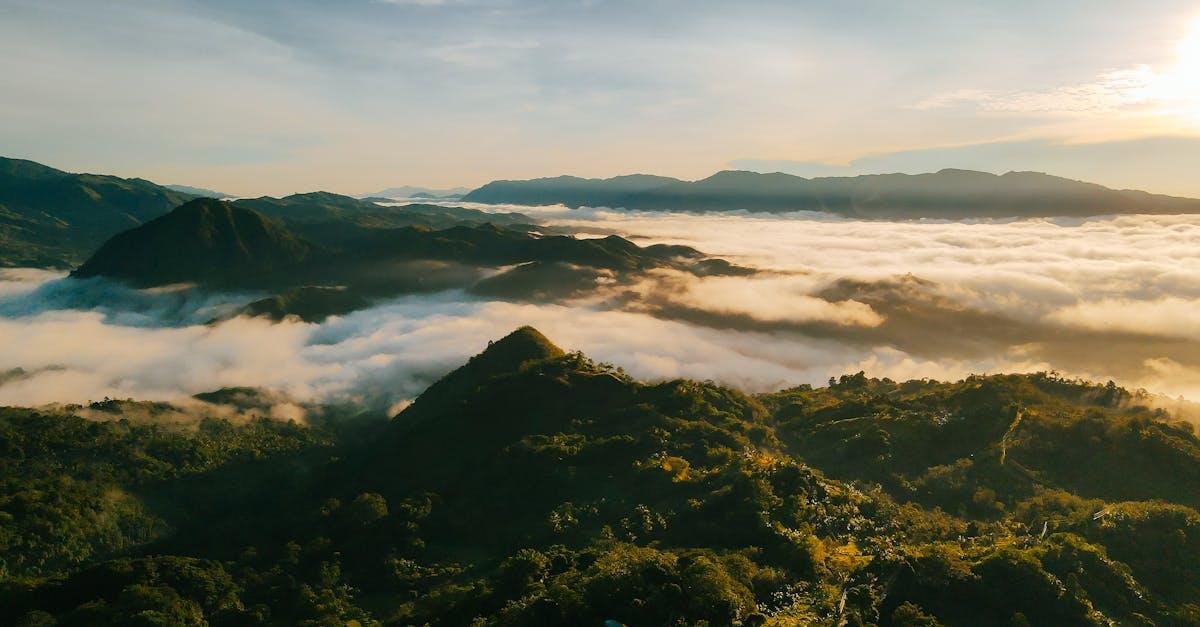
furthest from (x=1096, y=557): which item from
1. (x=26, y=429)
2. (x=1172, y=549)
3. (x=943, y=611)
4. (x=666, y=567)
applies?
(x=26, y=429)

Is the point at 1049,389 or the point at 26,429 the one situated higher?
the point at 1049,389

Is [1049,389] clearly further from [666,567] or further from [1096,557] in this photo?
[666,567]

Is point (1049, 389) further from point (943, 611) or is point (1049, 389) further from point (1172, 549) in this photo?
point (943, 611)

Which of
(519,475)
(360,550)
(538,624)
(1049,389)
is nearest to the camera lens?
(538,624)

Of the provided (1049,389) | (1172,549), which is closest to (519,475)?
(1172,549)

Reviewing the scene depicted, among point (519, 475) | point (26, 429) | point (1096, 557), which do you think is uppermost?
point (1096, 557)

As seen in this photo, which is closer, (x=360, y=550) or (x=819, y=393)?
(x=360, y=550)

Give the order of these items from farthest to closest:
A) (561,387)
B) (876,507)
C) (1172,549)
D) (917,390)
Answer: (917,390) → (561,387) → (876,507) → (1172,549)
